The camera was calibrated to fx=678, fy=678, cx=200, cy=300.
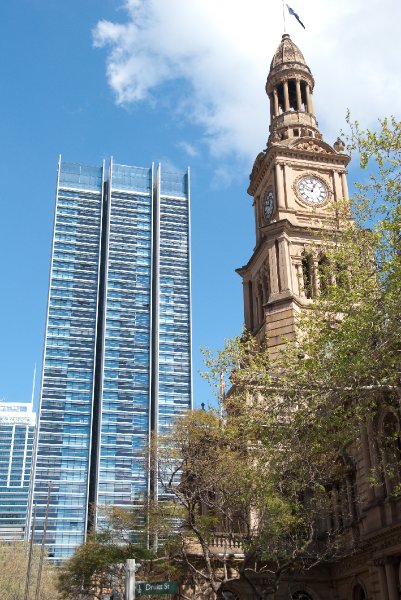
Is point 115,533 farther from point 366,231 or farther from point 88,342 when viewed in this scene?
point 88,342

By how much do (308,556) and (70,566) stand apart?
13302 millimetres

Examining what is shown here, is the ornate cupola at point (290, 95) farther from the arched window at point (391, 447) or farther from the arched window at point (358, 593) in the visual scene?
the arched window at point (358, 593)

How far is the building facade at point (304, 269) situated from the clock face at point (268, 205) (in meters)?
0.08

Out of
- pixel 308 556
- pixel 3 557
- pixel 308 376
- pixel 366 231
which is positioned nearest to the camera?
pixel 308 376

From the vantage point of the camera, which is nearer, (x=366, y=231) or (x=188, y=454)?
(x=366, y=231)

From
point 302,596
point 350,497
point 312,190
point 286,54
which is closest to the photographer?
point 350,497

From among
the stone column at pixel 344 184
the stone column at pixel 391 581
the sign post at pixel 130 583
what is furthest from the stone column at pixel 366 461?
the stone column at pixel 344 184

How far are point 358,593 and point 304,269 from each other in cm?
2125

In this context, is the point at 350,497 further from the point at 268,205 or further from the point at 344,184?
the point at 344,184

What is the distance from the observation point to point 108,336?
124 meters

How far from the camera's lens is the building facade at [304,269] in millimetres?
26859

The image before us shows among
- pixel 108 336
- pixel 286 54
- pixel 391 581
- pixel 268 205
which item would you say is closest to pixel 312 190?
pixel 268 205

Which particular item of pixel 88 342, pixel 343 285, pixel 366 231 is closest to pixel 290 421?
pixel 343 285

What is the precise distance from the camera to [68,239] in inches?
5148
